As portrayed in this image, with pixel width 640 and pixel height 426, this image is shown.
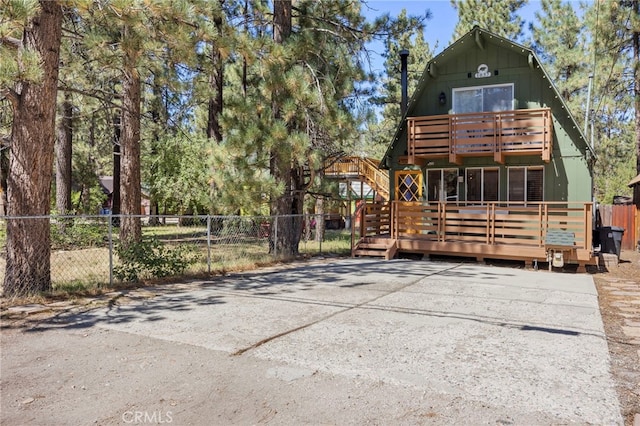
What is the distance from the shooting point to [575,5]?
25562 millimetres

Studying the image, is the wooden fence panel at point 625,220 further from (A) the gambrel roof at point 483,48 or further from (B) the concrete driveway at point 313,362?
(B) the concrete driveway at point 313,362

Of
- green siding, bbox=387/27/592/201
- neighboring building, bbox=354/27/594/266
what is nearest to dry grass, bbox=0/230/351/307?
neighboring building, bbox=354/27/594/266

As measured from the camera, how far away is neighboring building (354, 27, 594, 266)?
12.5m

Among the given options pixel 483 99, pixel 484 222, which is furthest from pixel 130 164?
pixel 483 99

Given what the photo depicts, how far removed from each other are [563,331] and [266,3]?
1392cm

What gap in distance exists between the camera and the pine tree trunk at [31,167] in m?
6.86

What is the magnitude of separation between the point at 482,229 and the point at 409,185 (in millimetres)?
3601

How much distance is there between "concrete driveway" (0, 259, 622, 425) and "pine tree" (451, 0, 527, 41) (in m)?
23.0

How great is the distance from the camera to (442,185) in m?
15.0

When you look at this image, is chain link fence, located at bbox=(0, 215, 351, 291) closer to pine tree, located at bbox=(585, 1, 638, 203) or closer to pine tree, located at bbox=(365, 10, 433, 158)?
pine tree, located at bbox=(365, 10, 433, 158)

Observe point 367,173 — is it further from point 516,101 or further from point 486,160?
point 516,101

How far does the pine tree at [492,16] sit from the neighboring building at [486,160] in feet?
44.3

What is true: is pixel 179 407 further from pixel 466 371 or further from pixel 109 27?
pixel 109 27
